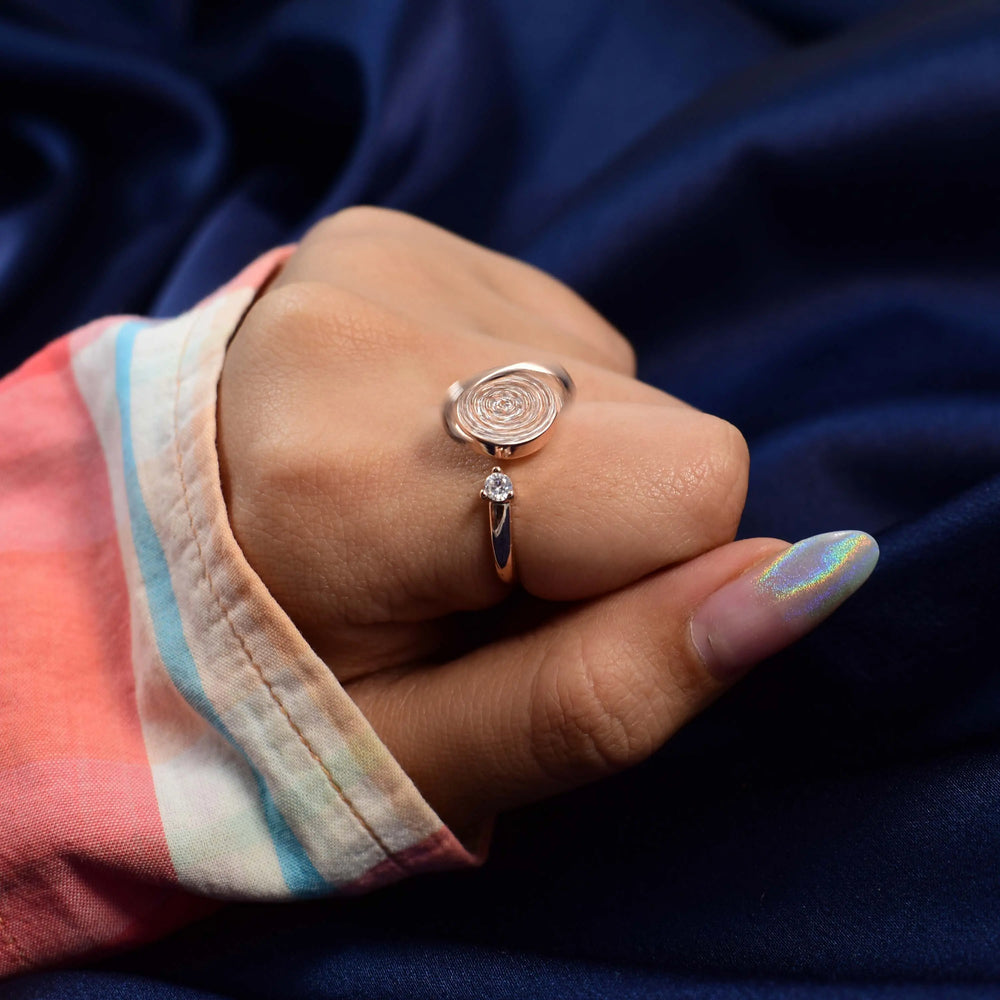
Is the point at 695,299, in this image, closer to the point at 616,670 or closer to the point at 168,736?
the point at 616,670

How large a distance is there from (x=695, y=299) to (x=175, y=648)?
77 centimetres

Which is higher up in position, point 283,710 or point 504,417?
point 504,417

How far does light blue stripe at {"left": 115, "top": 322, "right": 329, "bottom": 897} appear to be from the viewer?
2.21ft

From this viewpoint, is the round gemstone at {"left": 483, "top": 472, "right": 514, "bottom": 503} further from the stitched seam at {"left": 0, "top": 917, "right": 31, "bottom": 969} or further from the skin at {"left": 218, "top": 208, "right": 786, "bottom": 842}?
the stitched seam at {"left": 0, "top": 917, "right": 31, "bottom": 969}

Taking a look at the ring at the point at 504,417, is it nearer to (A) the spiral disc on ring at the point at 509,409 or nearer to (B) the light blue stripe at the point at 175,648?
(A) the spiral disc on ring at the point at 509,409

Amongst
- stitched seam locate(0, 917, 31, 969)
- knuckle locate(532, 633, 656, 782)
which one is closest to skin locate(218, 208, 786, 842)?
knuckle locate(532, 633, 656, 782)

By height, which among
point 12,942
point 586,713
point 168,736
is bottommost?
point 12,942

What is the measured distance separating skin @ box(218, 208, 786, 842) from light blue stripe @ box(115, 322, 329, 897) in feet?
0.26

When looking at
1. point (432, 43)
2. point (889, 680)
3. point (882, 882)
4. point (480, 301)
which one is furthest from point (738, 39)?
point (882, 882)

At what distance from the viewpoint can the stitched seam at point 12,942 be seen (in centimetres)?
67

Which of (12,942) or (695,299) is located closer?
(12,942)

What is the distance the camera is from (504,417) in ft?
2.10

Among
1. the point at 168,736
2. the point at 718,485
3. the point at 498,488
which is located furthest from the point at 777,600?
the point at 168,736

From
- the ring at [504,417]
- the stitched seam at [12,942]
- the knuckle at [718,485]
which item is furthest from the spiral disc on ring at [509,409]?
the stitched seam at [12,942]
